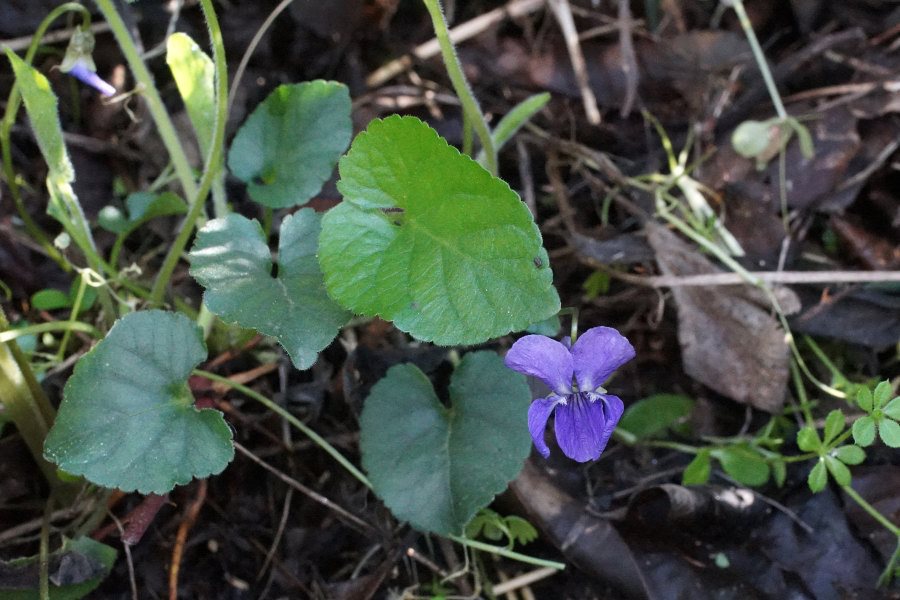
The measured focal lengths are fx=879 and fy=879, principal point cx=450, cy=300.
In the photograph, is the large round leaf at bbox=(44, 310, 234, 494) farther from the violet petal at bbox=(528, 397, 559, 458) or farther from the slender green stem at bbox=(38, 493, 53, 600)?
the violet petal at bbox=(528, 397, 559, 458)

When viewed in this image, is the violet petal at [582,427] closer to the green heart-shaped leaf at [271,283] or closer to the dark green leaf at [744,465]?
the green heart-shaped leaf at [271,283]

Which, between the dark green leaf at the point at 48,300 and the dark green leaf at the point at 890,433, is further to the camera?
the dark green leaf at the point at 48,300

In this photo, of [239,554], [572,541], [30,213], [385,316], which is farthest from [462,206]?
[30,213]

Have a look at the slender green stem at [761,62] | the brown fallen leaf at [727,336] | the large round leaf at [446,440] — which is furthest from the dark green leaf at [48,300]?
the slender green stem at [761,62]

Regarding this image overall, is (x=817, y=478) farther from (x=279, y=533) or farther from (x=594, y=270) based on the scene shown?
(x=279, y=533)

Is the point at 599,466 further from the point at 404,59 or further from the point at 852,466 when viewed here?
the point at 404,59

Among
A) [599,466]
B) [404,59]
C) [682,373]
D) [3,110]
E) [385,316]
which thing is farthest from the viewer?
[404,59]
